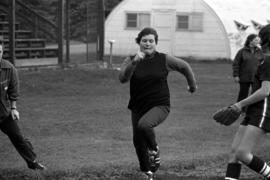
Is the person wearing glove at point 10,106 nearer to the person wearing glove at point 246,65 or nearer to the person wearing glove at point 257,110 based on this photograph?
the person wearing glove at point 257,110

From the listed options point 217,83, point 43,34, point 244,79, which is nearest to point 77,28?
point 43,34

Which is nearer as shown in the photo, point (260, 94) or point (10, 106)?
point (260, 94)

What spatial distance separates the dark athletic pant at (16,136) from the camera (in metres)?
8.46

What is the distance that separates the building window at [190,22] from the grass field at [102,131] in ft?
43.7

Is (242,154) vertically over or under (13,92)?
under

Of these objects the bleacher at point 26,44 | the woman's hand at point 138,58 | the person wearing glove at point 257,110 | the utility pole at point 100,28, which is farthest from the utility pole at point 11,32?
the person wearing glove at point 257,110

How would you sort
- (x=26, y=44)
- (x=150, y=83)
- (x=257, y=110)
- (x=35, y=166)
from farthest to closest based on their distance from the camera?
(x=26, y=44) < (x=35, y=166) < (x=150, y=83) < (x=257, y=110)

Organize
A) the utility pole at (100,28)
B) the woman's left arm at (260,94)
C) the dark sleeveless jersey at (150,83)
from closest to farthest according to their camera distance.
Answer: the woman's left arm at (260,94)
the dark sleeveless jersey at (150,83)
the utility pole at (100,28)

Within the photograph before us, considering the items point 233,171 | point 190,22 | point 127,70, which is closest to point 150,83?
point 127,70

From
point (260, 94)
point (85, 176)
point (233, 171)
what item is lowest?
point (85, 176)

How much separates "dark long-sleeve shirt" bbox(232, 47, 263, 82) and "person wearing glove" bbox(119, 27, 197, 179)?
22.2 ft

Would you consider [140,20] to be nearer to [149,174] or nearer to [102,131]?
[102,131]

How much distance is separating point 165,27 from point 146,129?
1167 inches

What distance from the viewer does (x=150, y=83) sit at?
26.5 feet
